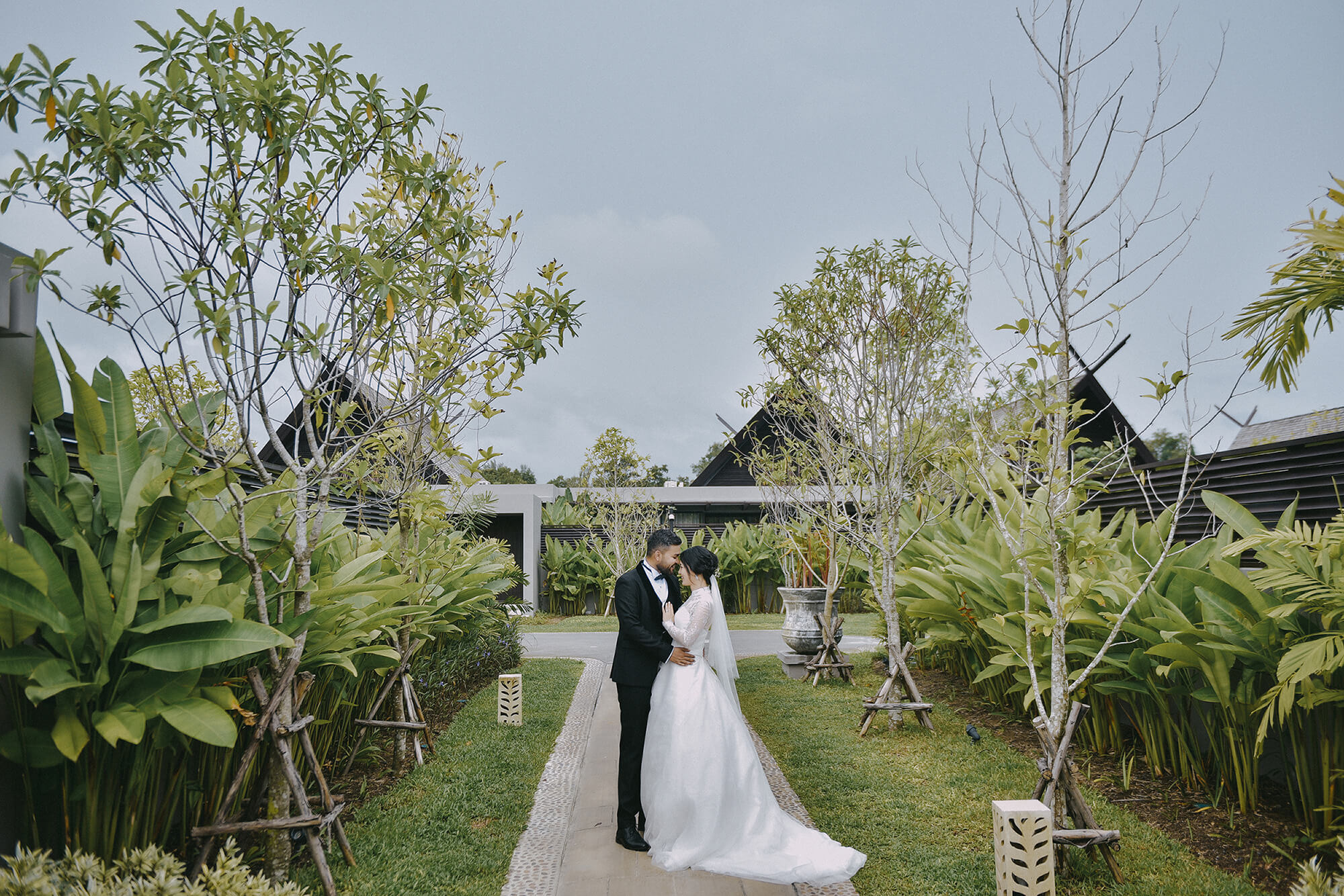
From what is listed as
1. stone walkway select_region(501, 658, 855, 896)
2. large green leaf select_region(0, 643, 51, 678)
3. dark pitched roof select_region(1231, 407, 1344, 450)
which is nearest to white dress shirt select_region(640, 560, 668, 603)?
stone walkway select_region(501, 658, 855, 896)

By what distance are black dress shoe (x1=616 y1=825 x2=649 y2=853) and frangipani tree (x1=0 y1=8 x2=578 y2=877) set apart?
174 centimetres

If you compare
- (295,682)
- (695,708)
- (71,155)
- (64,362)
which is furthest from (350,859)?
(71,155)

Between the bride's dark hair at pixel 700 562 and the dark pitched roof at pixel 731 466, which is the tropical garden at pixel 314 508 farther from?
the dark pitched roof at pixel 731 466

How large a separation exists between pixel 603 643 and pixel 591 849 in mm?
9439

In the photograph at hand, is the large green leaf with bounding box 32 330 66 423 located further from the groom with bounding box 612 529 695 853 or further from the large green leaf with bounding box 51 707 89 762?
the groom with bounding box 612 529 695 853

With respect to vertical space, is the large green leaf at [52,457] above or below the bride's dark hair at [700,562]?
above

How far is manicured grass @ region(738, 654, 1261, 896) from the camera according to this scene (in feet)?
11.5

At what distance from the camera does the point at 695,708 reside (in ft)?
13.6

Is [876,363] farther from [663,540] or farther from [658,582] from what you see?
[658,582]

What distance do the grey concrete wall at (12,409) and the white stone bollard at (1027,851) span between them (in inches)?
162

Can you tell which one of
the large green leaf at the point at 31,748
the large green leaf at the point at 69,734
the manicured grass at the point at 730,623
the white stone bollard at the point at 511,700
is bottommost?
the manicured grass at the point at 730,623

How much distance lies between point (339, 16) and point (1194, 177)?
6.34 meters

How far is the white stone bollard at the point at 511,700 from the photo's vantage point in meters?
6.70

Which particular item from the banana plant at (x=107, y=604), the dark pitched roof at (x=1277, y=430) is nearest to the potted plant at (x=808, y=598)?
the banana plant at (x=107, y=604)
